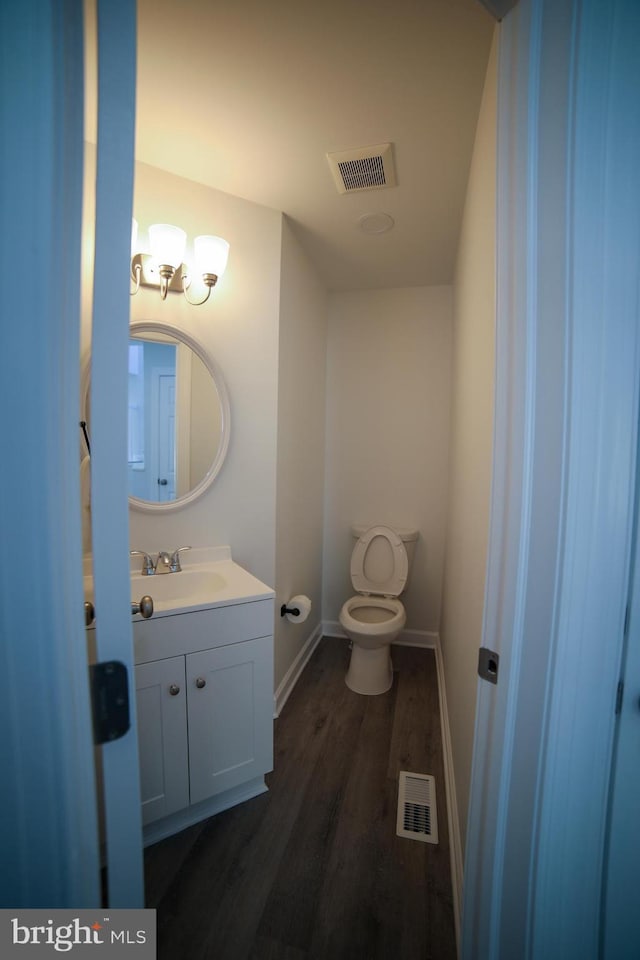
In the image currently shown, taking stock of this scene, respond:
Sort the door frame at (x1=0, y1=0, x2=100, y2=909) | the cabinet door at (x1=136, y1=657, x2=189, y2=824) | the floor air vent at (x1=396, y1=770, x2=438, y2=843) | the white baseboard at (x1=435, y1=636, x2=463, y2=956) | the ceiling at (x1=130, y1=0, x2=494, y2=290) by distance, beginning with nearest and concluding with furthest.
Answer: the door frame at (x1=0, y1=0, x2=100, y2=909) → the ceiling at (x1=130, y1=0, x2=494, y2=290) → the white baseboard at (x1=435, y1=636, x2=463, y2=956) → the cabinet door at (x1=136, y1=657, x2=189, y2=824) → the floor air vent at (x1=396, y1=770, x2=438, y2=843)

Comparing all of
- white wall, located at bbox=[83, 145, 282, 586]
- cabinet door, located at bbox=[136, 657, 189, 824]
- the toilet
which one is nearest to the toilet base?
the toilet

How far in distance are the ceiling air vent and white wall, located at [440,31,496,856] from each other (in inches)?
12.7

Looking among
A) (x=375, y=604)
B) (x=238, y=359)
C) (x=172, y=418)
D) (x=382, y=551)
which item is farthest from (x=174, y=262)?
(x=375, y=604)

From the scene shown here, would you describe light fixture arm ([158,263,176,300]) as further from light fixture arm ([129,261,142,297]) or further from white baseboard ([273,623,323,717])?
white baseboard ([273,623,323,717])

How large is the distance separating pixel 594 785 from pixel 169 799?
1.31m

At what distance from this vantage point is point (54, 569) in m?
0.44

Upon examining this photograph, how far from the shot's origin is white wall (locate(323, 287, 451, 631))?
2.70 meters

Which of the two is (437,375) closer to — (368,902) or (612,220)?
(612,220)

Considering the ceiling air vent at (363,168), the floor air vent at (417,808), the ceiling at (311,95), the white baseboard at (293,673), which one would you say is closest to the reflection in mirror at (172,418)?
the ceiling at (311,95)

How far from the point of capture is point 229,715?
142 cm

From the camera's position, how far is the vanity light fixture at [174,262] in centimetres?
148

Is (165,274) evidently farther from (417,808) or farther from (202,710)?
(417,808)

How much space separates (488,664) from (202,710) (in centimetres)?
109

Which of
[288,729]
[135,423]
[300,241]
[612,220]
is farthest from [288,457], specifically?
[612,220]
